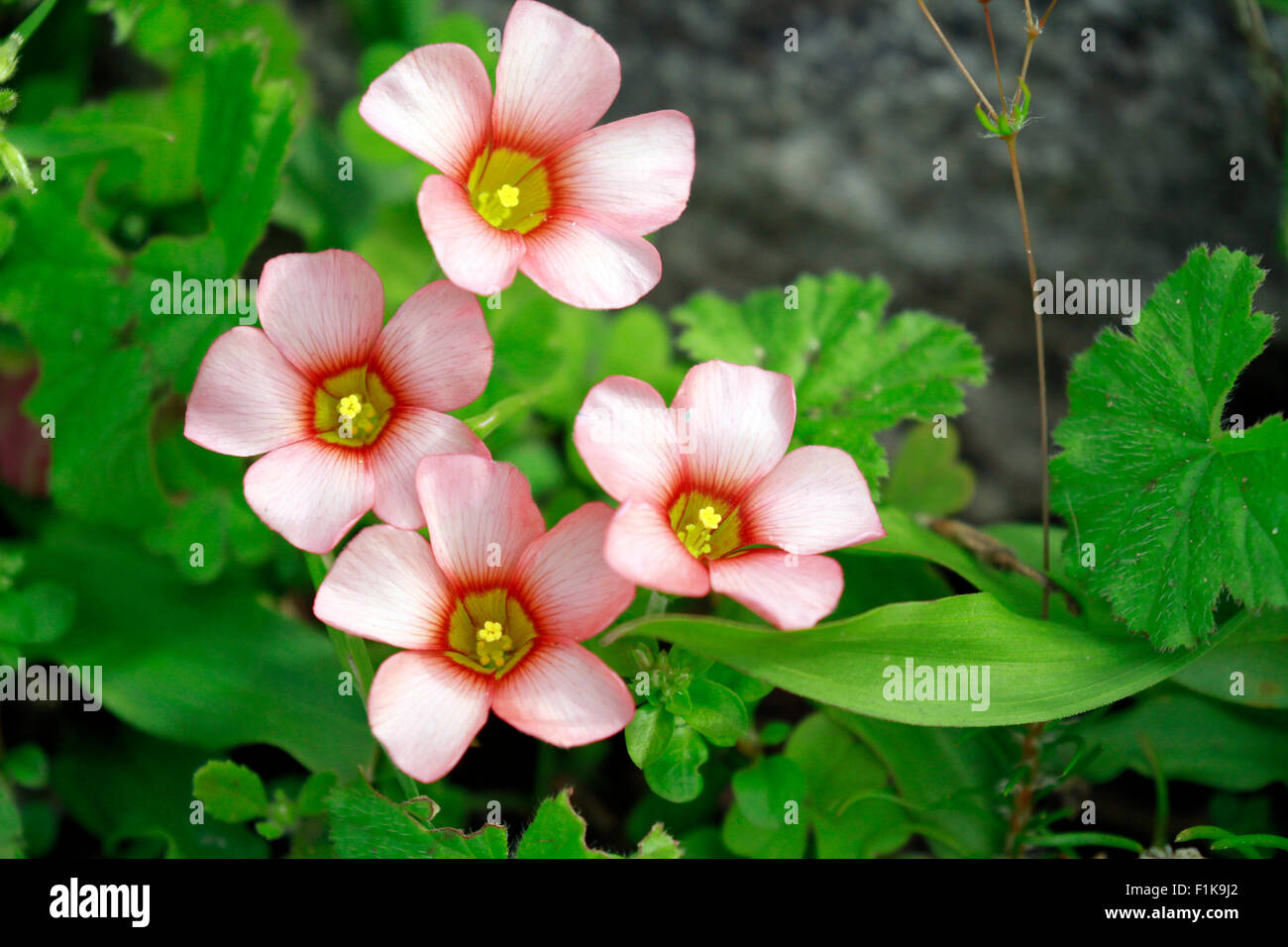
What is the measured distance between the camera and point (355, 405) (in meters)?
1.32

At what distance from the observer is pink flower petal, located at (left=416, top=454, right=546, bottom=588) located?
3.89 ft

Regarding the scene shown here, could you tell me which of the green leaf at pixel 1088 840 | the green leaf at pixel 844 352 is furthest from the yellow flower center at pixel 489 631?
the green leaf at pixel 1088 840

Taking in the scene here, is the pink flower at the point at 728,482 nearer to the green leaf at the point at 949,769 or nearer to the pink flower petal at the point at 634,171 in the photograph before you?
the pink flower petal at the point at 634,171

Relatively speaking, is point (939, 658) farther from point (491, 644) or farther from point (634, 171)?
point (634, 171)

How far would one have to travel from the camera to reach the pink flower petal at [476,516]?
3.89 ft

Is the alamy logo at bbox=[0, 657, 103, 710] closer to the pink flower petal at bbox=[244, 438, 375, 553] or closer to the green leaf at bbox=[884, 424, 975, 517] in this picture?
the pink flower petal at bbox=[244, 438, 375, 553]

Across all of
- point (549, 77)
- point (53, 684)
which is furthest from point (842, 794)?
point (53, 684)

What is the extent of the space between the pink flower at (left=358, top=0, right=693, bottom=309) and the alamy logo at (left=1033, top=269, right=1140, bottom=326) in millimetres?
1298

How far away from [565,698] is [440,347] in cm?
46

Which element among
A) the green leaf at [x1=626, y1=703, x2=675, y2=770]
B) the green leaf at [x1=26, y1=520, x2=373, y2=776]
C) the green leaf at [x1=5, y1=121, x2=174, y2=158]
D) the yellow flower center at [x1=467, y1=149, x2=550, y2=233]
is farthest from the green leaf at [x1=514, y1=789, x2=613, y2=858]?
Answer: the green leaf at [x1=5, y1=121, x2=174, y2=158]

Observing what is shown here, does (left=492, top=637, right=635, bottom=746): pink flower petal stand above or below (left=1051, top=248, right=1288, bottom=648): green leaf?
below

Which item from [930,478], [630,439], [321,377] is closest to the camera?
[630,439]
